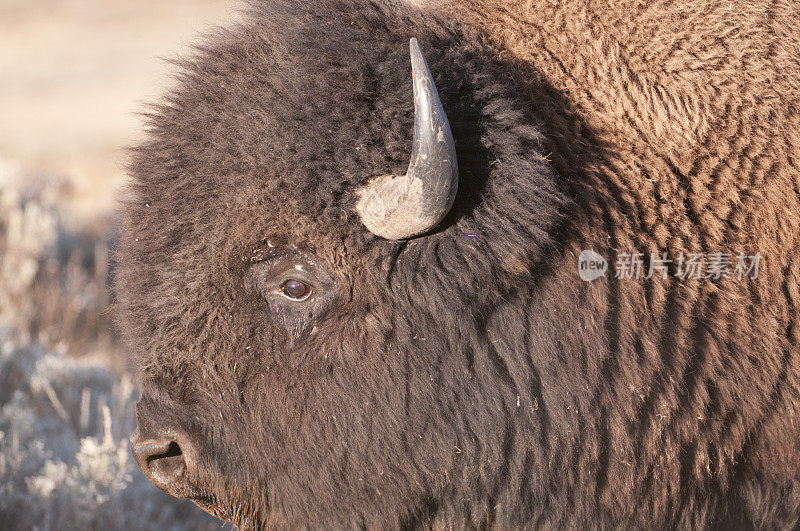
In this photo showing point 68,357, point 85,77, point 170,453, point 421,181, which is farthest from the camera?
point 85,77

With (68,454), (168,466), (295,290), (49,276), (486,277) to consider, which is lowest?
(49,276)

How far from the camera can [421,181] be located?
2.34 m

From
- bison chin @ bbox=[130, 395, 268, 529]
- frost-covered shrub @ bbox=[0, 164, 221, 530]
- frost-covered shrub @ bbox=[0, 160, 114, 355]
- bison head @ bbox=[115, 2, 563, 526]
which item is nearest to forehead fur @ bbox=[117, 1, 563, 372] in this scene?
bison head @ bbox=[115, 2, 563, 526]

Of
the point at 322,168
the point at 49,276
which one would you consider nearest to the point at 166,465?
the point at 322,168

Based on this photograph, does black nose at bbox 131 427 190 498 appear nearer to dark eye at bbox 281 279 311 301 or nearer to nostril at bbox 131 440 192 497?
nostril at bbox 131 440 192 497

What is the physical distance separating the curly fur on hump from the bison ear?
0.10 metres

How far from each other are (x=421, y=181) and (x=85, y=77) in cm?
3109

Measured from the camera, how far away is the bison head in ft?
8.34

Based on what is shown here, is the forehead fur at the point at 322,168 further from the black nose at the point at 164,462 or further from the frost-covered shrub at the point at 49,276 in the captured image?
the frost-covered shrub at the point at 49,276

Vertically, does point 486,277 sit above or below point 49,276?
above

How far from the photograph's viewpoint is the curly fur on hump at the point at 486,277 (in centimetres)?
256

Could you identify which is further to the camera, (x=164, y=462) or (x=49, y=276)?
(x=49, y=276)

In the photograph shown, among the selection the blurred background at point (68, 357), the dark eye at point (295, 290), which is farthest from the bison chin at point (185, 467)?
the blurred background at point (68, 357)

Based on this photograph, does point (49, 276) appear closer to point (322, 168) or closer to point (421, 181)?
point (322, 168)
